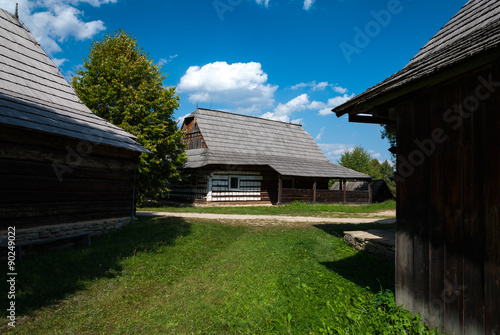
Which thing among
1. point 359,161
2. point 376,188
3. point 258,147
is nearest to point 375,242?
point 258,147

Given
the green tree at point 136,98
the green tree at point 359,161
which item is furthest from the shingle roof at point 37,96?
the green tree at point 359,161

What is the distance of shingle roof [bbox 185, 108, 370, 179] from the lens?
21.1 metres

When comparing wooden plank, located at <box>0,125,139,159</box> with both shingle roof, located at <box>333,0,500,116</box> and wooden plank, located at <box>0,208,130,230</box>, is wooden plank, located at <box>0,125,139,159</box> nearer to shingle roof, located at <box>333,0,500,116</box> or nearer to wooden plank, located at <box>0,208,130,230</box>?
wooden plank, located at <box>0,208,130,230</box>

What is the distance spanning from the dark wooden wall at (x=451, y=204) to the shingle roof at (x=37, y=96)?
7.62m

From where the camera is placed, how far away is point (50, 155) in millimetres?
7668

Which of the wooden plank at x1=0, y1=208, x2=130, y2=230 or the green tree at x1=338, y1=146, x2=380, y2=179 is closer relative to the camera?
the wooden plank at x1=0, y1=208, x2=130, y2=230

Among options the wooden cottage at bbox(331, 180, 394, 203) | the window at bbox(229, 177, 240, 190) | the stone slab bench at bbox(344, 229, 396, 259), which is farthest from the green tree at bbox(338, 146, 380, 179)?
the stone slab bench at bbox(344, 229, 396, 259)

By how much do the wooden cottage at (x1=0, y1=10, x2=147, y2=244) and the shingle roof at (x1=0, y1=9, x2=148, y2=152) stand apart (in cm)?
3

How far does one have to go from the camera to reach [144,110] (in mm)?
16156

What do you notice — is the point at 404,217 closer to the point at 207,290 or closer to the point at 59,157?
the point at 207,290

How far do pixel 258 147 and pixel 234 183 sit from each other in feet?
16.9

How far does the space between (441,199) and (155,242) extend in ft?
22.8

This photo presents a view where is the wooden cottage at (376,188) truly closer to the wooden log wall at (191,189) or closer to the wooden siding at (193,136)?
the wooden log wall at (191,189)

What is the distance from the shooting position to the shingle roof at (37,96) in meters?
7.11
